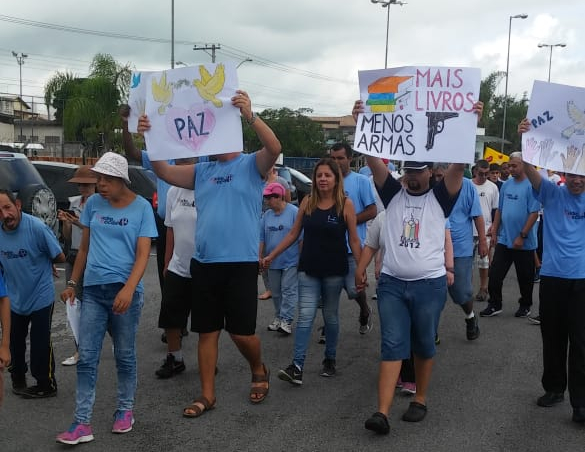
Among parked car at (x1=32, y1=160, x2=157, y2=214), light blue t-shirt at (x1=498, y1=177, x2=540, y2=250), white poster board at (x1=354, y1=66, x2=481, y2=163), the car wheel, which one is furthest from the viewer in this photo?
parked car at (x1=32, y1=160, x2=157, y2=214)

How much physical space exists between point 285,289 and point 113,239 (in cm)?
294

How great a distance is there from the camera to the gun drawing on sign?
14.5ft

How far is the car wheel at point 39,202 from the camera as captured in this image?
8.51 m

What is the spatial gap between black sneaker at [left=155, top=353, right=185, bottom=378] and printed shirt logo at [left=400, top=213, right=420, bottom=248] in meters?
2.21

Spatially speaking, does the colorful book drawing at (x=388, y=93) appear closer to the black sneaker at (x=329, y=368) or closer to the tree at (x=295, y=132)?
the black sneaker at (x=329, y=368)

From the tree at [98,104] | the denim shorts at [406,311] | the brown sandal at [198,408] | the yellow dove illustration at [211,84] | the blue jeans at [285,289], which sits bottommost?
the brown sandal at [198,408]

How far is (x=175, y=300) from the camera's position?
5445 mm

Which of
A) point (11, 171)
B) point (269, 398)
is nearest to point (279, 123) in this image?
point (11, 171)

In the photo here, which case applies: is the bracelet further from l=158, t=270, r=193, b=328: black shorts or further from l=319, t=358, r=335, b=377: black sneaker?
l=319, t=358, r=335, b=377: black sneaker

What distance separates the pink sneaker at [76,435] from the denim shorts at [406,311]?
6.15 feet

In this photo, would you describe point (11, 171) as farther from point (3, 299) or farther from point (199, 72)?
point (3, 299)

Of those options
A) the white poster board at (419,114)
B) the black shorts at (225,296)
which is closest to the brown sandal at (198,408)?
the black shorts at (225,296)

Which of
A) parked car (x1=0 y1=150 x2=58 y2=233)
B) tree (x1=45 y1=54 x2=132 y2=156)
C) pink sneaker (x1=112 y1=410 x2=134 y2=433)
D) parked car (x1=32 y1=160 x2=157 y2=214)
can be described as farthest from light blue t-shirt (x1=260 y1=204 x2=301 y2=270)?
tree (x1=45 y1=54 x2=132 y2=156)

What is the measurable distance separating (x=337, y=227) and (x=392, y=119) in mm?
1218
